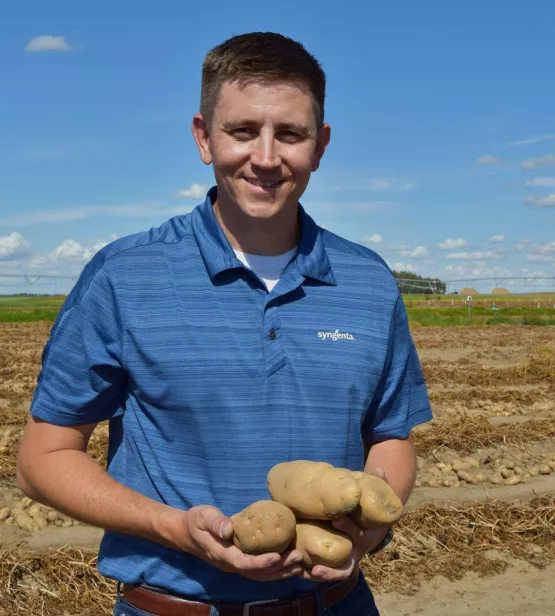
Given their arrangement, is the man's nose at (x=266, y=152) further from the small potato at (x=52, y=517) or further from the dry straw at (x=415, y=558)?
the small potato at (x=52, y=517)

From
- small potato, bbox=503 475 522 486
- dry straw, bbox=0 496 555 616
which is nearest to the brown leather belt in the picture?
dry straw, bbox=0 496 555 616

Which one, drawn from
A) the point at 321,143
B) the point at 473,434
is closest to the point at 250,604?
the point at 321,143

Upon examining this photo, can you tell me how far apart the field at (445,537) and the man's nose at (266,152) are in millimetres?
3479

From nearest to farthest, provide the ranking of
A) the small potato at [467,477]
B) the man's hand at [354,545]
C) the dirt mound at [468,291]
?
the man's hand at [354,545] → the small potato at [467,477] → the dirt mound at [468,291]

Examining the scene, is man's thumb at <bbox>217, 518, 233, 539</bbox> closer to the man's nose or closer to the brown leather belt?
the brown leather belt

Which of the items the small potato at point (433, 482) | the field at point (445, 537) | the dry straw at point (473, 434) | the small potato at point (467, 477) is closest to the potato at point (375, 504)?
the field at point (445, 537)

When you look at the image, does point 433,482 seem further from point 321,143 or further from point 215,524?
point 215,524

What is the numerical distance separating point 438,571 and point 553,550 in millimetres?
982

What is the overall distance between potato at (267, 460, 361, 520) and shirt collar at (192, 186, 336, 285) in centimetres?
52

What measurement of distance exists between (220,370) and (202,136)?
2.21ft

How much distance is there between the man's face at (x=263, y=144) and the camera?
193 cm

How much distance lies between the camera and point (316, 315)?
2.02 metres

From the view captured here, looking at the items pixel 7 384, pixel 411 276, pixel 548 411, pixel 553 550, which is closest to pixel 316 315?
pixel 553 550

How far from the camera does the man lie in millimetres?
1869
